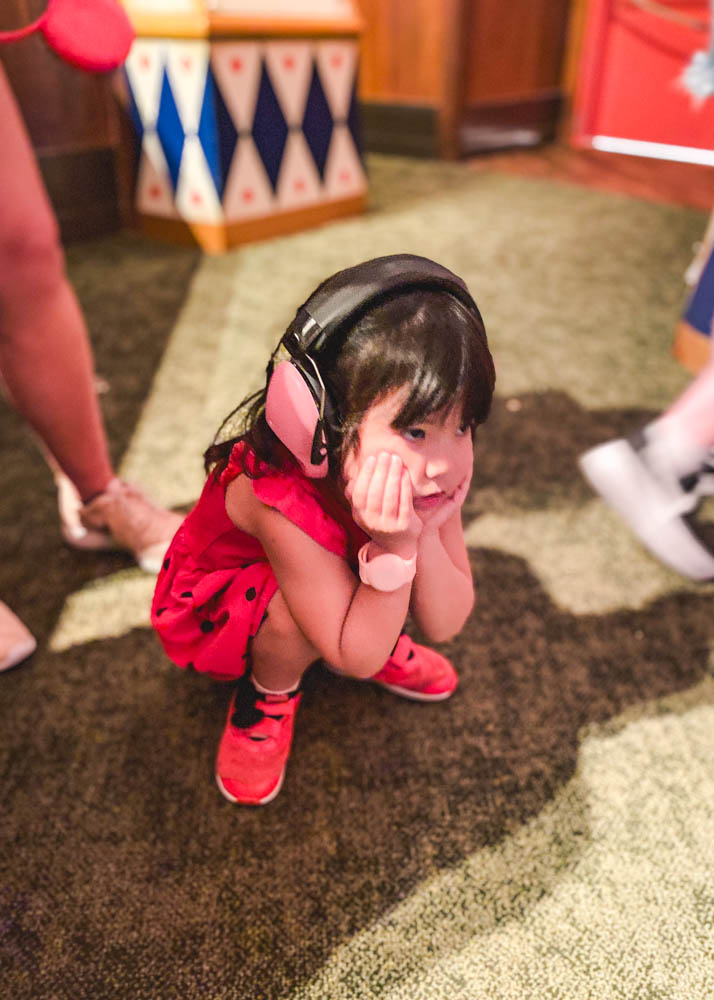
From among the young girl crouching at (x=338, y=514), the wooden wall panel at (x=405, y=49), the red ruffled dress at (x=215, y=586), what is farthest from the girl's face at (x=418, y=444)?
the wooden wall panel at (x=405, y=49)

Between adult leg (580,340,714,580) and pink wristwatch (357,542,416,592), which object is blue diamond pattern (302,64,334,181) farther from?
pink wristwatch (357,542,416,592)

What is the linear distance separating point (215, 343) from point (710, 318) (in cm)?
92

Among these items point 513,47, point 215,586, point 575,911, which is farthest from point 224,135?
point 513,47

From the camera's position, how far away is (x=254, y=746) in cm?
67

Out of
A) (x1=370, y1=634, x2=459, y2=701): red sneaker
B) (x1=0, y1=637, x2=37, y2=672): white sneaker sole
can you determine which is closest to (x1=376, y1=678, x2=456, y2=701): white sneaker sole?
(x1=370, y1=634, x2=459, y2=701): red sneaker

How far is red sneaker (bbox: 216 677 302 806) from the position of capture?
0.66 metres

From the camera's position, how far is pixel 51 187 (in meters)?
1.90

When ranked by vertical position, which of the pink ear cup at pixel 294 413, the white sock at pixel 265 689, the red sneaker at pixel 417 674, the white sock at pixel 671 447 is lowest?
the red sneaker at pixel 417 674

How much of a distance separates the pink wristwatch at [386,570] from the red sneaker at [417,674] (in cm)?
22

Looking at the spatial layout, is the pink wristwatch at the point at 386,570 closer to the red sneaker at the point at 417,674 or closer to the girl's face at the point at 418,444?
the girl's face at the point at 418,444

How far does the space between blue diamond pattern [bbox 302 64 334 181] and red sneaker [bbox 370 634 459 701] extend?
172cm

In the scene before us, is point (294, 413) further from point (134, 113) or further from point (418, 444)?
point (134, 113)

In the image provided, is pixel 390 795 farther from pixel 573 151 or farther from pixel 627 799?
pixel 573 151

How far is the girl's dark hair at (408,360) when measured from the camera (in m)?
0.45
